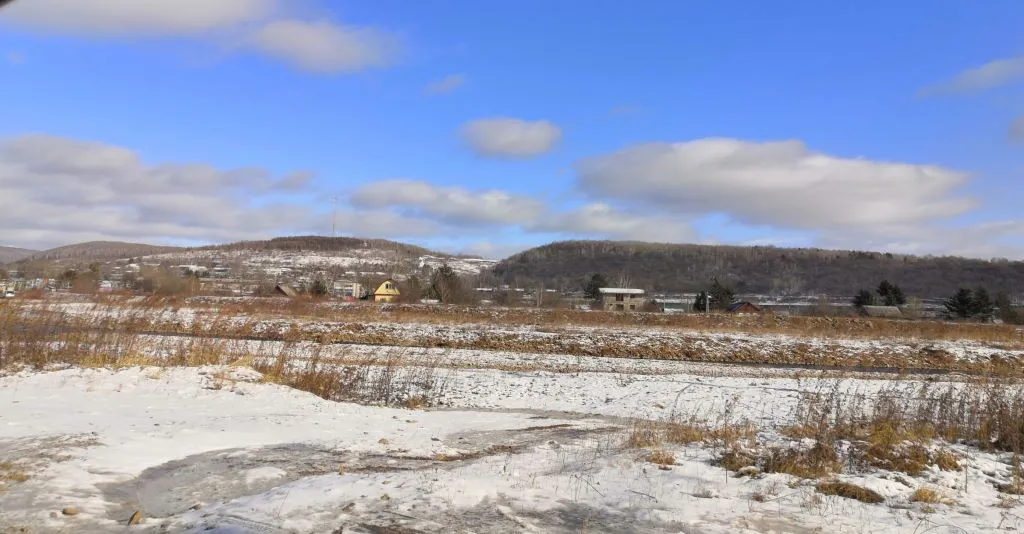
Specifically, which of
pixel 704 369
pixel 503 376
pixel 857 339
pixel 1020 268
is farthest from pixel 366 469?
pixel 1020 268

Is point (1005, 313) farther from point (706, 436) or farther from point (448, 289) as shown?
point (706, 436)

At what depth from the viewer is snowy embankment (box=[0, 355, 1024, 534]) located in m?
5.34

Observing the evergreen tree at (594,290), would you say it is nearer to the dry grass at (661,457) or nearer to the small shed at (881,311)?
the small shed at (881,311)

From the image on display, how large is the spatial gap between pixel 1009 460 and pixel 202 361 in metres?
14.8

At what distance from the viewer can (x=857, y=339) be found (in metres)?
38.3

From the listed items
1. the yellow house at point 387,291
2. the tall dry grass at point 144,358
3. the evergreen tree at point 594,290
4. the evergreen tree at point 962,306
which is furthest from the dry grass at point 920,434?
the evergreen tree at point 594,290

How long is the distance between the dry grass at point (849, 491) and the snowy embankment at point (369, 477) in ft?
0.42

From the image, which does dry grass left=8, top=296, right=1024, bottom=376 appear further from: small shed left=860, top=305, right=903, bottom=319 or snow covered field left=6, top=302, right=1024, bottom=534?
small shed left=860, top=305, right=903, bottom=319

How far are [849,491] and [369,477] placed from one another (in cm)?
469

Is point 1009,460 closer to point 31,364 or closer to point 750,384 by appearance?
point 750,384

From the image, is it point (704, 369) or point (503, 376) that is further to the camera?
point (704, 369)

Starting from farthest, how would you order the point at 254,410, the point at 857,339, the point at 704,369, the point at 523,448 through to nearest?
1. the point at 857,339
2. the point at 704,369
3. the point at 254,410
4. the point at 523,448

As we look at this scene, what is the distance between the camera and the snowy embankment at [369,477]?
534 centimetres

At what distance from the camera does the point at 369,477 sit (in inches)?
257
